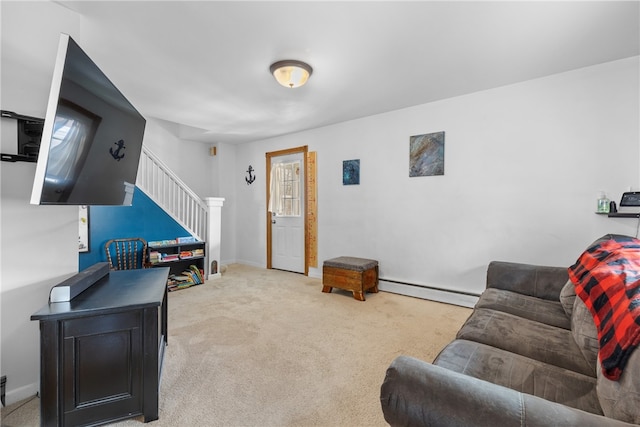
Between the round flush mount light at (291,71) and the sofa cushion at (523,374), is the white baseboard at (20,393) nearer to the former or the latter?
the sofa cushion at (523,374)

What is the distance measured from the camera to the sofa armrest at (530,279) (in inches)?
85.3

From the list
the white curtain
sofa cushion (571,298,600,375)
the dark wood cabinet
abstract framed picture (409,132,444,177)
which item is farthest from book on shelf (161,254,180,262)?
sofa cushion (571,298,600,375)

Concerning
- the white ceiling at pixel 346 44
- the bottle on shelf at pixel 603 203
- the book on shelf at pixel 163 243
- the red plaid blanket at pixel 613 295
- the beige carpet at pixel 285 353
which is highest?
the white ceiling at pixel 346 44

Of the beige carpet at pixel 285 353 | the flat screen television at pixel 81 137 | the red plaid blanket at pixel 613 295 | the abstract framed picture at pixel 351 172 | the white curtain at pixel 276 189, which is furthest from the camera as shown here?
the white curtain at pixel 276 189

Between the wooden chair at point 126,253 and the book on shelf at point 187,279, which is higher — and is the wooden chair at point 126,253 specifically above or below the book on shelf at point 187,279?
above

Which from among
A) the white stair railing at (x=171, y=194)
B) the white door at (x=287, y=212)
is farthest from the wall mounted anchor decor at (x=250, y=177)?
the white stair railing at (x=171, y=194)

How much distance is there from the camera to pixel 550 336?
1564 millimetres

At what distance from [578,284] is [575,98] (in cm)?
201

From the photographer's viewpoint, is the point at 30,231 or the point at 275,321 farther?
the point at 275,321

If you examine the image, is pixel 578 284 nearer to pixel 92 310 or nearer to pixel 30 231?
pixel 92 310

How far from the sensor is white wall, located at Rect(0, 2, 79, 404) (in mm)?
1602

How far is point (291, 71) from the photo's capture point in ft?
8.09

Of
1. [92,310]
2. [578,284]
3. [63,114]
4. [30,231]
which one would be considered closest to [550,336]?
[578,284]

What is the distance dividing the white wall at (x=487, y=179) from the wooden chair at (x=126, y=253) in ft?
8.29
